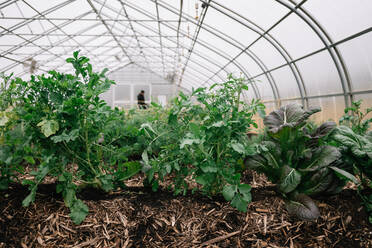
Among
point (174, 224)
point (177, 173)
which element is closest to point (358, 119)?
point (177, 173)

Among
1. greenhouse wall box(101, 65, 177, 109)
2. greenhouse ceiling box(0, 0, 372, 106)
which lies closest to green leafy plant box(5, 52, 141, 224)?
greenhouse ceiling box(0, 0, 372, 106)

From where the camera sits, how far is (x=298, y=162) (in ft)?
5.61

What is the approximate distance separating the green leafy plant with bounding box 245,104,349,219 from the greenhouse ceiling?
1.48 m

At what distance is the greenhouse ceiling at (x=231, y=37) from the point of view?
190 inches

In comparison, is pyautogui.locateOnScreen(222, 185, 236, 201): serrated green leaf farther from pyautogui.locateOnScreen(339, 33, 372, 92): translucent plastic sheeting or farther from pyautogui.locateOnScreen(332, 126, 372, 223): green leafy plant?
pyautogui.locateOnScreen(339, 33, 372, 92): translucent plastic sheeting

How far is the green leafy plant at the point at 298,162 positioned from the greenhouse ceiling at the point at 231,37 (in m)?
1.48

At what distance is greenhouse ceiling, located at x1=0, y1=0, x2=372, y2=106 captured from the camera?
190 inches

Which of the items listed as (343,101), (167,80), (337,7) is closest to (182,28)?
(337,7)

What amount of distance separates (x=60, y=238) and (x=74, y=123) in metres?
0.72

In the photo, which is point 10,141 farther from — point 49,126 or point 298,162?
point 298,162

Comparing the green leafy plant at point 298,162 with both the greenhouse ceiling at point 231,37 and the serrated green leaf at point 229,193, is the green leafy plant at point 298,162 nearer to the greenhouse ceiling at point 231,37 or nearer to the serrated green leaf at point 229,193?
the serrated green leaf at point 229,193

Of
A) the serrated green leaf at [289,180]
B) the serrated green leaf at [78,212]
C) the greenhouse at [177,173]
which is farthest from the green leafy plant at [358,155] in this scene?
the serrated green leaf at [78,212]

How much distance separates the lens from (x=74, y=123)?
1.39 m

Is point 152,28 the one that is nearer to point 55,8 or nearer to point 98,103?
point 55,8
